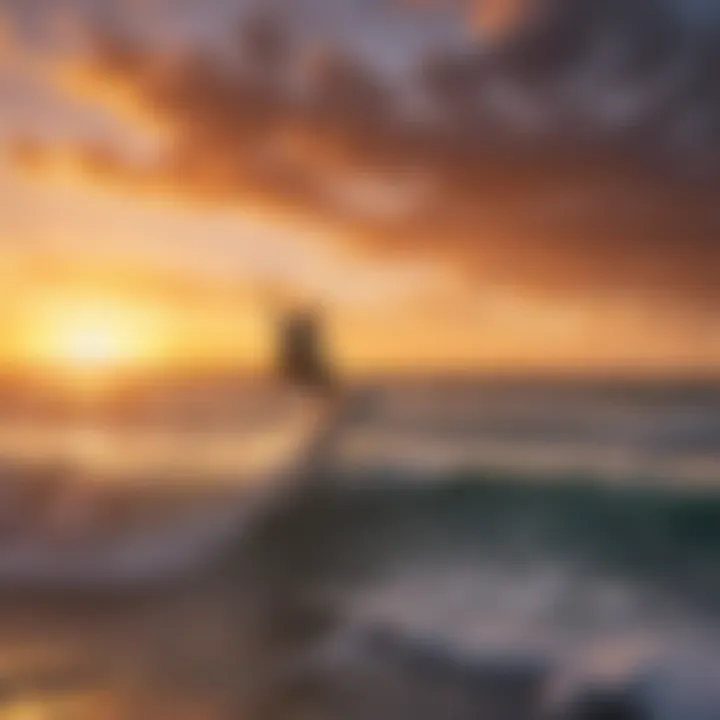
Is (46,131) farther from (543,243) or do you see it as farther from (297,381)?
(543,243)

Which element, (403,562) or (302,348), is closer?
(302,348)

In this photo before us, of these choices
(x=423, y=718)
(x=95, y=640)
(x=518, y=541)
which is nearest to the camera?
(x=423, y=718)

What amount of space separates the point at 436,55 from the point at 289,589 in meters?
1.02

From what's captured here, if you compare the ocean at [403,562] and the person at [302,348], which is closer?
the ocean at [403,562]

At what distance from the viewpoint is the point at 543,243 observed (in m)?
1.60

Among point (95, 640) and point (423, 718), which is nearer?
point (423, 718)

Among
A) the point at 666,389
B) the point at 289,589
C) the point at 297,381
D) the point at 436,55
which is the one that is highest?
the point at 436,55

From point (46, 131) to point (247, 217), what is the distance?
0.37 metres

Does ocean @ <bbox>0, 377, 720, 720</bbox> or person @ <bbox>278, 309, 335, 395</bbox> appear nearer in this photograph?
ocean @ <bbox>0, 377, 720, 720</bbox>

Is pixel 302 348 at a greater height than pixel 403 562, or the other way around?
pixel 302 348

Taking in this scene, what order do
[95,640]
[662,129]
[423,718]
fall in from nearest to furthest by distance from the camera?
[423,718], [95,640], [662,129]

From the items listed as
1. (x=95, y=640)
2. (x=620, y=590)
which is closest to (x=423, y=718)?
(x=95, y=640)

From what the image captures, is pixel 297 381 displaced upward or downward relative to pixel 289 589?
upward

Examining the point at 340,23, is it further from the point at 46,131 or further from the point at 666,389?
the point at 666,389
